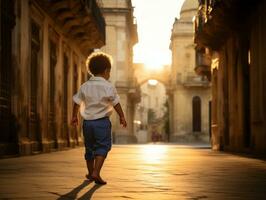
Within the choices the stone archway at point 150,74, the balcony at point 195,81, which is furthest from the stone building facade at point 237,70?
the stone archway at point 150,74

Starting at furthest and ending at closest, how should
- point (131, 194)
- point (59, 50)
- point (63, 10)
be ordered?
1. point (59, 50)
2. point (63, 10)
3. point (131, 194)

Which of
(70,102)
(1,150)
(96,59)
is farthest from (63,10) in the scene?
(96,59)

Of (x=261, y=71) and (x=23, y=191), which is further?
(x=261, y=71)

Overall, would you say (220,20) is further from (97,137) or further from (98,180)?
(98,180)

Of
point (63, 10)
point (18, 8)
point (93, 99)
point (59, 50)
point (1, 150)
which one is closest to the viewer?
point (93, 99)

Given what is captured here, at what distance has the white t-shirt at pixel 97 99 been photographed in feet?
20.4

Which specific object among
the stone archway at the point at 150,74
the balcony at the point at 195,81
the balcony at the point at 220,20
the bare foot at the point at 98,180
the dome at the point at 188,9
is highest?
the dome at the point at 188,9

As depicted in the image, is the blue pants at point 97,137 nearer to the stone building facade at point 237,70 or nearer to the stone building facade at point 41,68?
the stone building facade at point 41,68

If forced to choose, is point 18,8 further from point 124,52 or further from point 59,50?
point 124,52

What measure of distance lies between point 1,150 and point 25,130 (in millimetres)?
2358

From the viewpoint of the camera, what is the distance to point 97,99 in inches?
245

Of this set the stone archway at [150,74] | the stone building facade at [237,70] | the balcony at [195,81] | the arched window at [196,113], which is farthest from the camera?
the stone archway at [150,74]

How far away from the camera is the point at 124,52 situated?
46.5 meters

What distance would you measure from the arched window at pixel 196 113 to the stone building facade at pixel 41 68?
3181 centimetres
